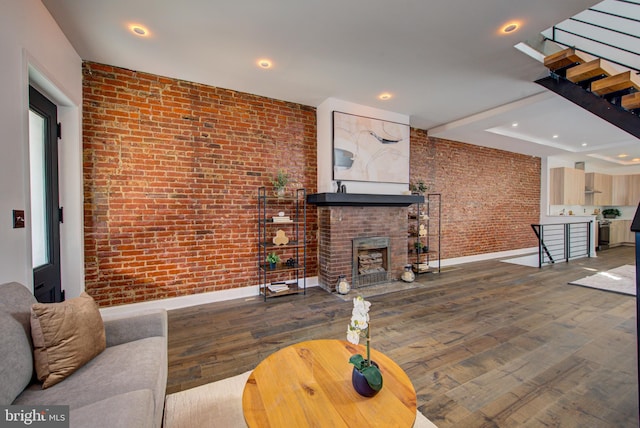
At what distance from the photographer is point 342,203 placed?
3961 mm

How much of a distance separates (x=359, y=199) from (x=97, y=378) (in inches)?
132

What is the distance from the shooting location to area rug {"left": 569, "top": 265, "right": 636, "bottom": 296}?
13.0 feet

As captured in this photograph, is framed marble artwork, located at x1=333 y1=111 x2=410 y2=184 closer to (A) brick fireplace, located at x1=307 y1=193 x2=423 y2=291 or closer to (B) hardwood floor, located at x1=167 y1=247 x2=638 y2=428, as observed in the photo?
(A) brick fireplace, located at x1=307 y1=193 x2=423 y2=291

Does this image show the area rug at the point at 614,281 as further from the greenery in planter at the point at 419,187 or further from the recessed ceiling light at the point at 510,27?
the recessed ceiling light at the point at 510,27

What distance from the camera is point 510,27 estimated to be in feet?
7.86

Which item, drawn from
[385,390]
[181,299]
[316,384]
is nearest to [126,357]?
[316,384]

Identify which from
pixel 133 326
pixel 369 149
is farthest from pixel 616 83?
pixel 133 326

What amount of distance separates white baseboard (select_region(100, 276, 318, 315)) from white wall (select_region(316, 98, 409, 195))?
6.21 feet

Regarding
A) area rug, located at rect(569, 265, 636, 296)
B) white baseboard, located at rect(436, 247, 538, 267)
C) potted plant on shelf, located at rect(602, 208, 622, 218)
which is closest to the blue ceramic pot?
area rug, located at rect(569, 265, 636, 296)

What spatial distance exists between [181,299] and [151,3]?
3.12 metres

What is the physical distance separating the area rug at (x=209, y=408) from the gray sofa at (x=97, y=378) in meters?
0.29

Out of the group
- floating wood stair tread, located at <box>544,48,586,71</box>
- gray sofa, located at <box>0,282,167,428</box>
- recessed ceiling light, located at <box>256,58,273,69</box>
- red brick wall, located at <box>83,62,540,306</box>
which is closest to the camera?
gray sofa, located at <box>0,282,167,428</box>

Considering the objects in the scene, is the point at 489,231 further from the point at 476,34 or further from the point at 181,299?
the point at 181,299

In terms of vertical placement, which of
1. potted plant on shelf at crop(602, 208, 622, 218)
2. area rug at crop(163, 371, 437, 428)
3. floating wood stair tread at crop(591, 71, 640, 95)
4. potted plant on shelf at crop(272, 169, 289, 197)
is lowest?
area rug at crop(163, 371, 437, 428)
